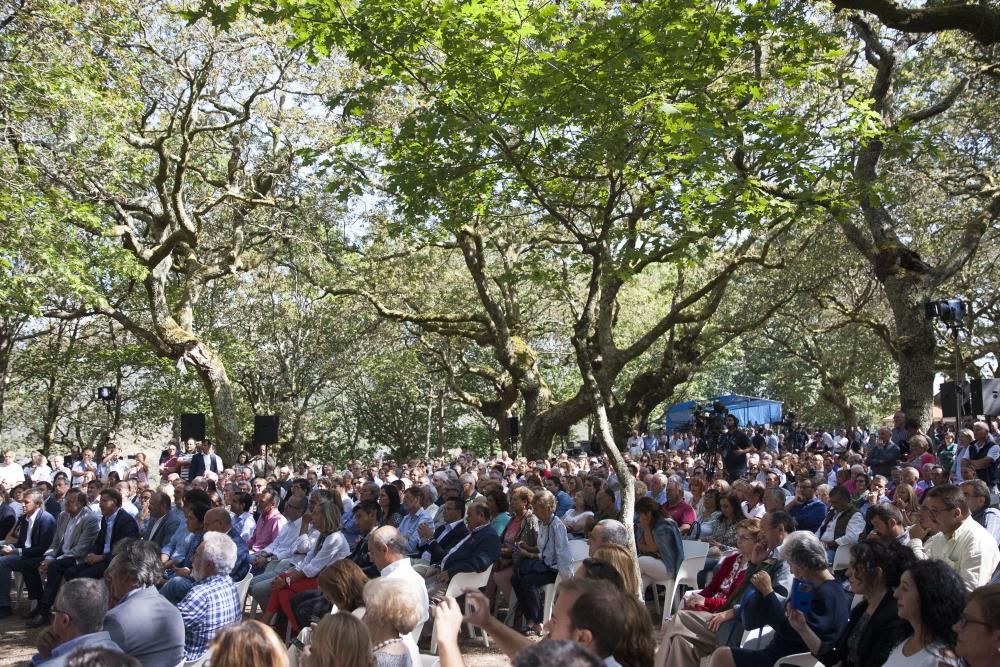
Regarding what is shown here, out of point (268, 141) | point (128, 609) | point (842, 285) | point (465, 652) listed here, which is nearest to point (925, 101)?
point (842, 285)

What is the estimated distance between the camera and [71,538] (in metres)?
8.62

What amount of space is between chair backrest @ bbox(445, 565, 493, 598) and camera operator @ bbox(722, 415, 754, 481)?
8404 millimetres

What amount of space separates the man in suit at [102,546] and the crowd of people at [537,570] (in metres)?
0.02

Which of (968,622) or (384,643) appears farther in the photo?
(384,643)

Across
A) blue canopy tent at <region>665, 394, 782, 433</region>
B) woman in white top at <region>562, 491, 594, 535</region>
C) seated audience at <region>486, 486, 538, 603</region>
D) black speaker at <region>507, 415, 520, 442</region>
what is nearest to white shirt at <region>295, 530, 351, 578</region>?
seated audience at <region>486, 486, 538, 603</region>

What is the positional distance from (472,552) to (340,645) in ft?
12.7

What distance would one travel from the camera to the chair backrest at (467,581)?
6.81 metres

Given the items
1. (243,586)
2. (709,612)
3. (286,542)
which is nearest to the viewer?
(709,612)

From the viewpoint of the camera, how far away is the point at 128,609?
4375mm

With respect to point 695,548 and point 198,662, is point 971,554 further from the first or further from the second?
point 198,662

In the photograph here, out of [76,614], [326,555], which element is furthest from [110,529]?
[76,614]

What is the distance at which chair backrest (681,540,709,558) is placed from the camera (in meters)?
7.63

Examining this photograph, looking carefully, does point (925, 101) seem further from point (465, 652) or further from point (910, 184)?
point (465, 652)

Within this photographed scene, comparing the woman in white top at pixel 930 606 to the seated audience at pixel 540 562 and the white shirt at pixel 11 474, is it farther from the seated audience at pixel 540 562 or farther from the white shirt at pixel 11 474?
the white shirt at pixel 11 474
